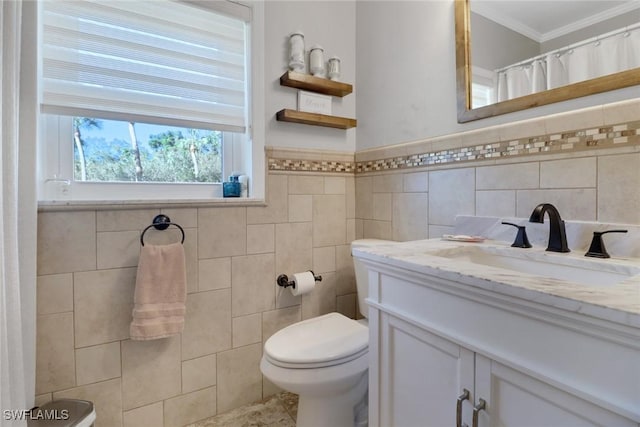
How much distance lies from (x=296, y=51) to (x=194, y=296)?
137 cm

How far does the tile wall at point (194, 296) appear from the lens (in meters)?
1.25

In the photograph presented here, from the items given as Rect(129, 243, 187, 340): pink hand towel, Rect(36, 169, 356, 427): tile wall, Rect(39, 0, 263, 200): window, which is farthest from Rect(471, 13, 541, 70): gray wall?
Rect(129, 243, 187, 340): pink hand towel

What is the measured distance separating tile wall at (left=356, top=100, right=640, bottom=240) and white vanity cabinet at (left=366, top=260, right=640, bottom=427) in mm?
650

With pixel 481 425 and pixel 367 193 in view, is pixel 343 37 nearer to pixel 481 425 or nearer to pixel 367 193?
pixel 367 193

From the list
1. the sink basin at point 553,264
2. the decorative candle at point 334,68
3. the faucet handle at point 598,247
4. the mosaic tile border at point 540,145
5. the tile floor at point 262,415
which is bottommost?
the tile floor at point 262,415

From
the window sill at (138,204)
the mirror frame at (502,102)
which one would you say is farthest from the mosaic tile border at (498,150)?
the window sill at (138,204)

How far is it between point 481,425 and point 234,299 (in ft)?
3.96

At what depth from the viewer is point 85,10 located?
51.8 inches

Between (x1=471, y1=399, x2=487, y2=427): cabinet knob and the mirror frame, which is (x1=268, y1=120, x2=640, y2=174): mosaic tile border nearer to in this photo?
the mirror frame

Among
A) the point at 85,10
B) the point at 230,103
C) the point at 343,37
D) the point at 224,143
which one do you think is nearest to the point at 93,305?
the point at 224,143

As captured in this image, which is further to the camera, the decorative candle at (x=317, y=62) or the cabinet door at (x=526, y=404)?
the decorative candle at (x=317, y=62)

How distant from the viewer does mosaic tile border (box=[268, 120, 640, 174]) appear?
0.96 metres

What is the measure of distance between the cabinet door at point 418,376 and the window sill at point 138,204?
953mm

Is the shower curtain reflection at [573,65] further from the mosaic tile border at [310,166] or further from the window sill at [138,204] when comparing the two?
the window sill at [138,204]
